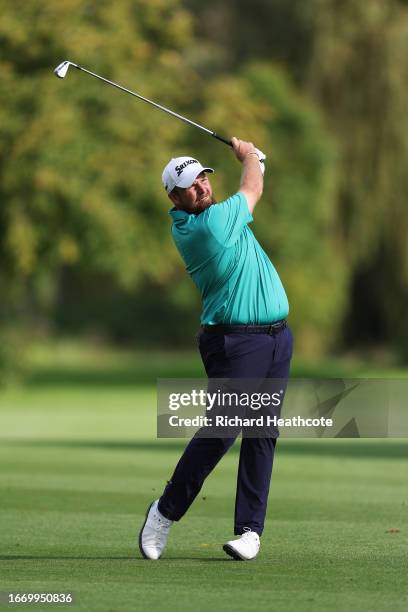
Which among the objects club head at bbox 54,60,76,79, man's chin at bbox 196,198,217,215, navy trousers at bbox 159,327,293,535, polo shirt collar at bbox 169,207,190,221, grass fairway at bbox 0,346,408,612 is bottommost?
grass fairway at bbox 0,346,408,612

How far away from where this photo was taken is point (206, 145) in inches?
1527

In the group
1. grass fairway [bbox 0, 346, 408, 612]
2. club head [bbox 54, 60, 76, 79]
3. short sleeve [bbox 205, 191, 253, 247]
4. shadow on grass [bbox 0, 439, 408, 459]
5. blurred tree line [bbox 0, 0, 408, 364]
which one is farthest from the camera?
blurred tree line [bbox 0, 0, 408, 364]

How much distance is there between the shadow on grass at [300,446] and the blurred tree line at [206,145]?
1056cm

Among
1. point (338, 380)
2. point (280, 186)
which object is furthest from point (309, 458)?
point (280, 186)

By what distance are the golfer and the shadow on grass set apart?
7.67 metres

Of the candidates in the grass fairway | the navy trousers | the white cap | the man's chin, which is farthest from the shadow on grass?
the white cap

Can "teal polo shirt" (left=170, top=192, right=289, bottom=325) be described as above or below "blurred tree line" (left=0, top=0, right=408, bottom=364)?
below

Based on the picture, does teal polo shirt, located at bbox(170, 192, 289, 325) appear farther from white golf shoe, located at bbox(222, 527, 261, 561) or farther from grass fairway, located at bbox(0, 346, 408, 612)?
grass fairway, located at bbox(0, 346, 408, 612)

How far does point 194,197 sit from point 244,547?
1717 millimetres

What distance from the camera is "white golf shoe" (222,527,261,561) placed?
7.82m

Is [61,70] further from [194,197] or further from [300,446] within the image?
[300,446]

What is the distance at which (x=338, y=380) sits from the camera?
330 inches

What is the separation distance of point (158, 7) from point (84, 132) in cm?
300

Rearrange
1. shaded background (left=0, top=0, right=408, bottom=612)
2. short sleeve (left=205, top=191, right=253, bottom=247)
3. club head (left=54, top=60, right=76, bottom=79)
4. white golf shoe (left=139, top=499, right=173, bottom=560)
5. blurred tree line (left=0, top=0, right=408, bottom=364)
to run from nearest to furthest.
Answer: short sleeve (left=205, top=191, right=253, bottom=247), white golf shoe (left=139, top=499, right=173, bottom=560), shaded background (left=0, top=0, right=408, bottom=612), club head (left=54, top=60, right=76, bottom=79), blurred tree line (left=0, top=0, right=408, bottom=364)
